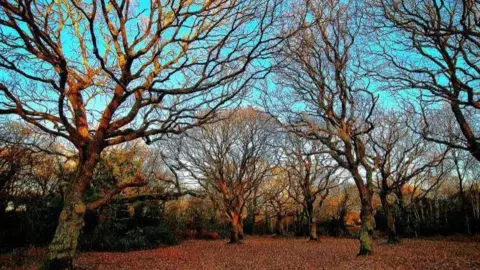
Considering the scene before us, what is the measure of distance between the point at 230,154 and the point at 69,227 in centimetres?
1615

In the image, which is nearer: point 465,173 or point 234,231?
point 234,231

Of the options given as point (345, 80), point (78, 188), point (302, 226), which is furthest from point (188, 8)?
point (302, 226)

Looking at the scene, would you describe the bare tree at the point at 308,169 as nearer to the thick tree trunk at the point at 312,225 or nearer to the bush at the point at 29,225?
the thick tree trunk at the point at 312,225

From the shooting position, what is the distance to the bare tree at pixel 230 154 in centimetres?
2188

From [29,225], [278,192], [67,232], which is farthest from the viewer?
[278,192]

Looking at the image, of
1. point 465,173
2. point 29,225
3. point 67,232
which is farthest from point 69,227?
point 465,173

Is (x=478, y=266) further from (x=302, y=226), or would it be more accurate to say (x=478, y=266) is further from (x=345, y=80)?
(x=302, y=226)

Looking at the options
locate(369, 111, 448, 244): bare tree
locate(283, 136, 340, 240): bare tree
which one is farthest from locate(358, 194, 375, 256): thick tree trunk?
locate(283, 136, 340, 240): bare tree

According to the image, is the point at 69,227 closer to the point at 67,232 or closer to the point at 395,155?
the point at 67,232

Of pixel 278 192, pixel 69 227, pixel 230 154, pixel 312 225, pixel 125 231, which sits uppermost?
pixel 230 154

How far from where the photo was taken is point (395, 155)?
24.4 meters

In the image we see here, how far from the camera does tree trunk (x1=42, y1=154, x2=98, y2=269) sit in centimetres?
707

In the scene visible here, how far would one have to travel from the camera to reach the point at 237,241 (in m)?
20.8

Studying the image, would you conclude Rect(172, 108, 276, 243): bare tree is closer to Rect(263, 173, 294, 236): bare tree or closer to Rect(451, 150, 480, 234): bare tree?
Rect(263, 173, 294, 236): bare tree
